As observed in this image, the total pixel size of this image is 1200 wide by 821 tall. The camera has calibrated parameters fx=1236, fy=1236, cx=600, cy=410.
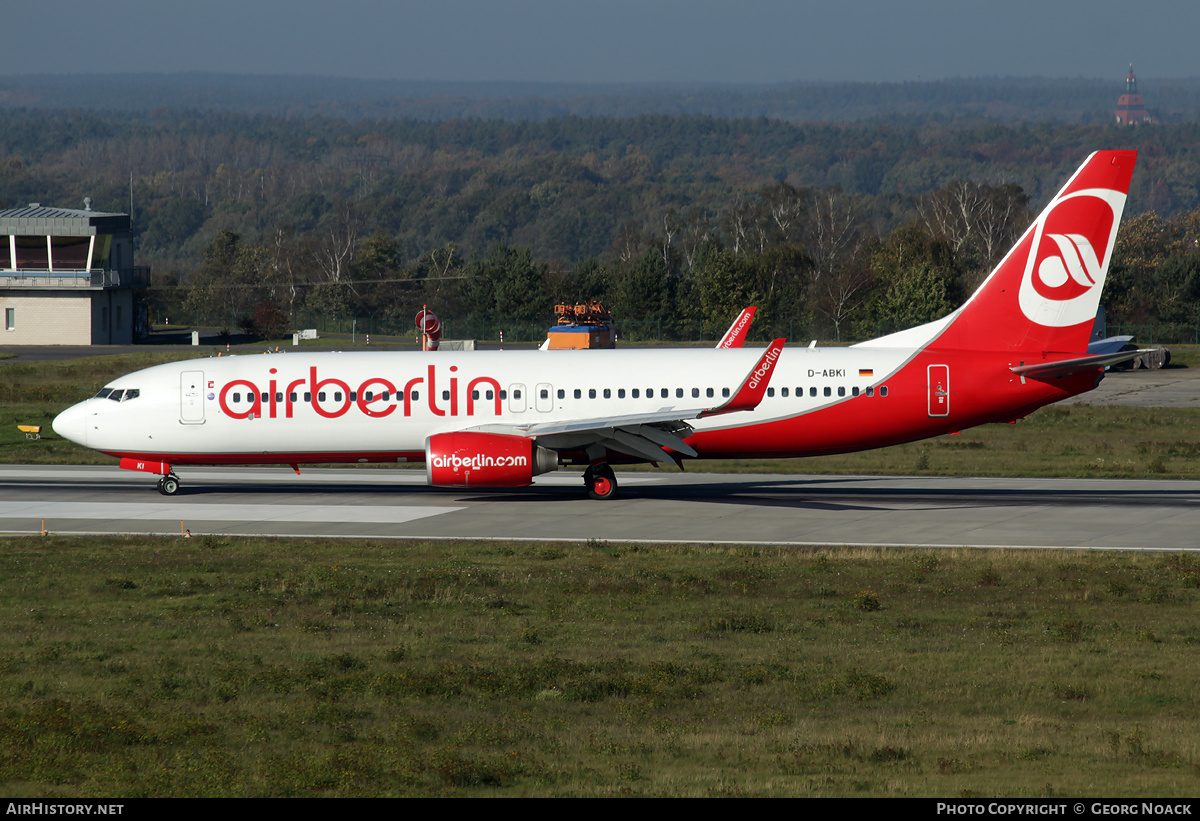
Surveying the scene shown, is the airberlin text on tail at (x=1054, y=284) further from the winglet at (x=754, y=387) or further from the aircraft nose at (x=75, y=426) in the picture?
the aircraft nose at (x=75, y=426)

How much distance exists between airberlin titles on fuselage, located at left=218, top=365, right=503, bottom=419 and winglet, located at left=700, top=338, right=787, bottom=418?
6.68 metres

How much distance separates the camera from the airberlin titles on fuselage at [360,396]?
34.9 metres

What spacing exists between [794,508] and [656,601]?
12.2 meters

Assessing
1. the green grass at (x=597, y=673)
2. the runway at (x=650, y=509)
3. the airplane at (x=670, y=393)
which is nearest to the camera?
the green grass at (x=597, y=673)

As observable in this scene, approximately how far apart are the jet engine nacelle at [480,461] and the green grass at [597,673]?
5.48 metres

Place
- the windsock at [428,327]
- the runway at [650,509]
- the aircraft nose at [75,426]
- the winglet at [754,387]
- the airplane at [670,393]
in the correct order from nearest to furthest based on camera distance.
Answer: the runway at [650,509] < the winglet at [754,387] < the airplane at [670,393] < the aircraft nose at [75,426] < the windsock at [428,327]

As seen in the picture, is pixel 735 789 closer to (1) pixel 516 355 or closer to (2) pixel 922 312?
(1) pixel 516 355

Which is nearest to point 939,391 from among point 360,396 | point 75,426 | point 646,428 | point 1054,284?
point 1054,284

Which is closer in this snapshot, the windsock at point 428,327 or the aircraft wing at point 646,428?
the aircraft wing at point 646,428

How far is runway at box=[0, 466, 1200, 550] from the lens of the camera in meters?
30.3

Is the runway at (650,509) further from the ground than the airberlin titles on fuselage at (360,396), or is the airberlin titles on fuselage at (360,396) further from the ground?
the airberlin titles on fuselage at (360,396)

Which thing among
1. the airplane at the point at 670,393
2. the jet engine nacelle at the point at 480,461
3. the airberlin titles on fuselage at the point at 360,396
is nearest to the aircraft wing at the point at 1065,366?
the airplane at the point at 670,393

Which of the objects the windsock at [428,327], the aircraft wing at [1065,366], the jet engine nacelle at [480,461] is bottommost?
the jet engine nacelle at [480,461]

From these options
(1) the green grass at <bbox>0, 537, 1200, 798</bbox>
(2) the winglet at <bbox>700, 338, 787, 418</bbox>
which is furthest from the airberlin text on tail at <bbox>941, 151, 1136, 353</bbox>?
(1) the green grass at <bbox>0, 537, 1200, 798</bbox>
